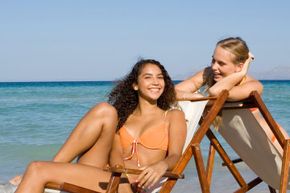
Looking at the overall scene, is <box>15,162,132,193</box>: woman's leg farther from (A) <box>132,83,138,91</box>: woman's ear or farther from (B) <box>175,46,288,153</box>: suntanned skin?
(B) <box>175,46,288,153</box>: suntanned skin

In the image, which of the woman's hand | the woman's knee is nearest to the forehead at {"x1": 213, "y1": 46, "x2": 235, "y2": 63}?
the woman's hand

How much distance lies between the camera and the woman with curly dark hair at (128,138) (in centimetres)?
310

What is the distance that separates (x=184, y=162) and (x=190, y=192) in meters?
3.35

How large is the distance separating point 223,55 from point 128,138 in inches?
33.2

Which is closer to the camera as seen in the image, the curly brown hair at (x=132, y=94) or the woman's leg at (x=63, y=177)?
the woman's leg at (x=63, y=177)

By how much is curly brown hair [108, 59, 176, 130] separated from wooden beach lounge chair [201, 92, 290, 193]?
429mm

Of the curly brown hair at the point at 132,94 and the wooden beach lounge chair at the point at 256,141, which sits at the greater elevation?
the curly brown hair at the point at 132,94

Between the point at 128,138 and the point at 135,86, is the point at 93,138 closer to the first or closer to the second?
the point at 128,138

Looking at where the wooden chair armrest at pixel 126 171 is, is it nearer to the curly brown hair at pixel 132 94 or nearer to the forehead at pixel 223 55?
the curly brown hair at pixel 132 94

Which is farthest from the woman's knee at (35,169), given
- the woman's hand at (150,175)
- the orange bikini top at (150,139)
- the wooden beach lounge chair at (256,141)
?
the wooden beach lounge chair at (256,141)

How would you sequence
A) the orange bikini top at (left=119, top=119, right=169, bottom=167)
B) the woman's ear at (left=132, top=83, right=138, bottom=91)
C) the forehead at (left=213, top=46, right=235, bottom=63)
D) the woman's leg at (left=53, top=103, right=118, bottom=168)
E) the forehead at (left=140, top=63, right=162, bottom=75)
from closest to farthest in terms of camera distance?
the woman's leg at (left=53, top=103, right=118, bottom=168) → the orange bikini top at (left=119, top=119, right=169, bottom=167) → the forehead at (left=140, top=63, right=162, bottom=75) → the woman's ear at (left=132, top=83, right=138, bottom=91) → the forehead at (left=213, top=46, right=235, bottom=63)

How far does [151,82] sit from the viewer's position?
372cm

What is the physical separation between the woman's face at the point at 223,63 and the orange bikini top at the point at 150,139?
63 centimetres

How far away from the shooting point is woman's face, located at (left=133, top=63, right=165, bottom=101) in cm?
372
